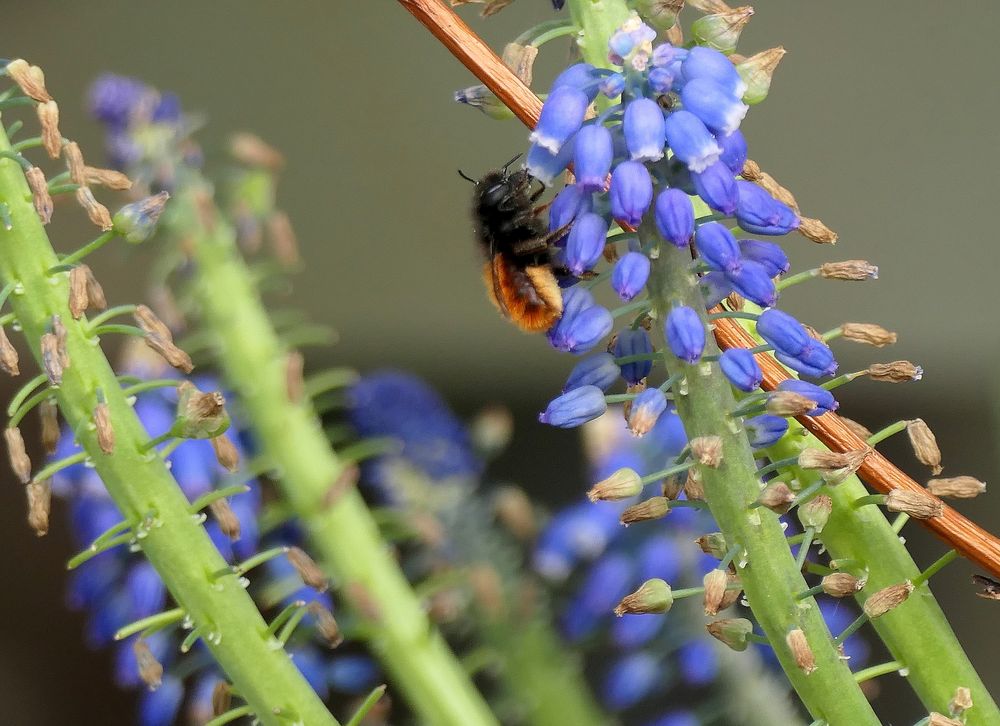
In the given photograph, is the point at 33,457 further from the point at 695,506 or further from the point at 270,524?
the point at 695,506

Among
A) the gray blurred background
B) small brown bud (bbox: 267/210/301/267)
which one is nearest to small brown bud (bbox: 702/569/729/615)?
small brown bud (bbox: 267/210/301/267)

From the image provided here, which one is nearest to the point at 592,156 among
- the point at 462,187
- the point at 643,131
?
the point at 643,131

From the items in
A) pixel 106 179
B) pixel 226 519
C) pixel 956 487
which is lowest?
pixel 956 487

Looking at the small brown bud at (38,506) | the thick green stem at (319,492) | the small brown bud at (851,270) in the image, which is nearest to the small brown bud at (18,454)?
the small brown bud at (38,506)

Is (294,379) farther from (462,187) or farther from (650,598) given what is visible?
(462,187)

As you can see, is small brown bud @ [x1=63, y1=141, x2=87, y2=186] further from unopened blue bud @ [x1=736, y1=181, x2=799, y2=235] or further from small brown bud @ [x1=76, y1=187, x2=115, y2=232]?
unopened blue bud @ [x1=736, y1=181, x2=799, y2=235]

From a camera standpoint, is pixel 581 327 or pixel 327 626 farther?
pixel 327 626

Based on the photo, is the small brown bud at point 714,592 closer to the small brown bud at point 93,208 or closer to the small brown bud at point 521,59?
the small brown bud at point 521,59

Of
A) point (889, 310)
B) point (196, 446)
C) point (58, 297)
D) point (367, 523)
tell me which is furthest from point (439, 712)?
point (889, 310)
